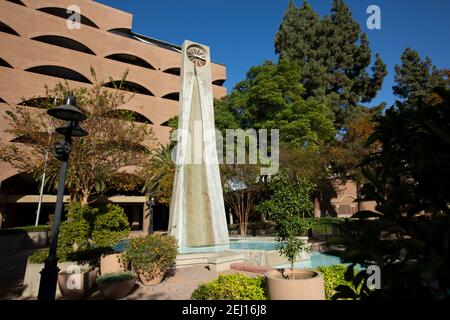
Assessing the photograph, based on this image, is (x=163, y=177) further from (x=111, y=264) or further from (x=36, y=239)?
(x=111, y=264)

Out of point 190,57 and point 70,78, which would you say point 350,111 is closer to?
point 190,57

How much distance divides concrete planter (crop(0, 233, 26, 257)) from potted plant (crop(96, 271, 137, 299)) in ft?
48.9

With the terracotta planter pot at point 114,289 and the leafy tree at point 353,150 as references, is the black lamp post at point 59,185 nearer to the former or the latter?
the terracotta planter pot at point 114,289

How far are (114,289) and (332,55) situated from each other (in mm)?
39498

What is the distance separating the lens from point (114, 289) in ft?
25.5

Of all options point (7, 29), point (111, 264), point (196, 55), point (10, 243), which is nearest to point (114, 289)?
point (111, 264)

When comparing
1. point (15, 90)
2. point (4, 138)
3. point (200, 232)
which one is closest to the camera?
point (200, 232)

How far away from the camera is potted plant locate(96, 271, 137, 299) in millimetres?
7727

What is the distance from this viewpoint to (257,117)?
90.3 feet

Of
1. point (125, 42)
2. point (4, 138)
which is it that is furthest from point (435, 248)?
point (125, 42)

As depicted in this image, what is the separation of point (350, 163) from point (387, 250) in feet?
76.3

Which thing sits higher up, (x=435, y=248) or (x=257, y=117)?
(x=257, y=117)

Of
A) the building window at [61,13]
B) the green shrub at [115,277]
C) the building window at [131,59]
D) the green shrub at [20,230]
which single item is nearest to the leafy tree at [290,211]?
the green shrub at [115,277]

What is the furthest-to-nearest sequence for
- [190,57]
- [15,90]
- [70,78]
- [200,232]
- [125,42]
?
[125,42] < [70,78] < [15,90] < [190,57] < [200,232]
